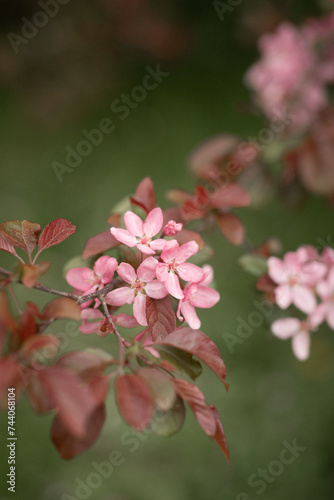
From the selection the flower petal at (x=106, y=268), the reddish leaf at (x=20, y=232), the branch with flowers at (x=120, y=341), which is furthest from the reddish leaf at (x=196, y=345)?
the reddish leaf at (x=20, y=232)

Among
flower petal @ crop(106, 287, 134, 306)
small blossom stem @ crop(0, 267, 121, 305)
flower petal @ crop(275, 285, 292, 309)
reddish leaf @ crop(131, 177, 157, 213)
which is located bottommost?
flower petal @ crop(275, 285, 292, 309)

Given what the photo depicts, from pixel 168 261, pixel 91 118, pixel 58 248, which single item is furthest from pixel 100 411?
pixel 91 118

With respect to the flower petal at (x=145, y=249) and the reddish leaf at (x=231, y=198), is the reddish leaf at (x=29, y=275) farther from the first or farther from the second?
the reddish leaf at (x=231, y=198)

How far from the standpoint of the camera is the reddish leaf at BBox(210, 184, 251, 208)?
1235 millimetres

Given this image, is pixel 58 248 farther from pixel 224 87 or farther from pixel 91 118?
pixel 224 87

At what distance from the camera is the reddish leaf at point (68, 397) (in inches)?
24.0

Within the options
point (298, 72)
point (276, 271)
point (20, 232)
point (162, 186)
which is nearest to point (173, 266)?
point (20, 232)

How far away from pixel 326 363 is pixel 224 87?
1.98 m

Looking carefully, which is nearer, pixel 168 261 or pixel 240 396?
pixel 168 261

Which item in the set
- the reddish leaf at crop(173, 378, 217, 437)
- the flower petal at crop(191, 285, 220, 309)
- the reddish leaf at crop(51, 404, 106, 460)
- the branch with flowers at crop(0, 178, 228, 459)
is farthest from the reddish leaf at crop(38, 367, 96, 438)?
the flower petal at crop(191, 285, 220, 309)

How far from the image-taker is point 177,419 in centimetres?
85

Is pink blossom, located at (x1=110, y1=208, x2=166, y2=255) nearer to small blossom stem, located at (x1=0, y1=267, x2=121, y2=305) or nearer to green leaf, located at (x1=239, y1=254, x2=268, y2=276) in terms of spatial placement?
small blossom stem, located at (x1=0, y1=267, x2=121, y2=305)

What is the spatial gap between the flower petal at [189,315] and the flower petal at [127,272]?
135 mm

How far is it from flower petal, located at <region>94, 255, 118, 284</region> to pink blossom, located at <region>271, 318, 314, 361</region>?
0.60m
